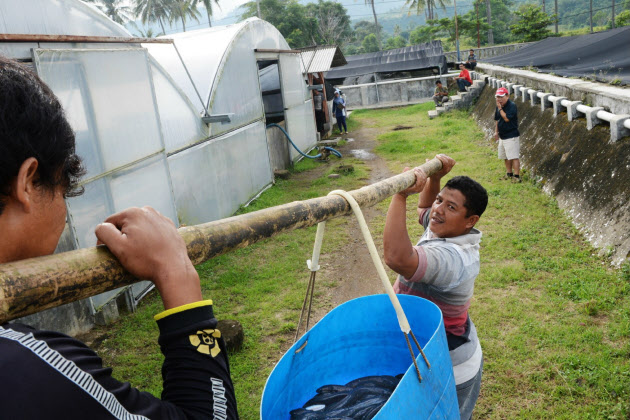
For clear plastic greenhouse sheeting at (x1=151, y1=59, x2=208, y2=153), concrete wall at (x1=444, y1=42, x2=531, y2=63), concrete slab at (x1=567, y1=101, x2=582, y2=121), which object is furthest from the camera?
concrete wall at (x1=444, y1=42, x2=531, y2=63)

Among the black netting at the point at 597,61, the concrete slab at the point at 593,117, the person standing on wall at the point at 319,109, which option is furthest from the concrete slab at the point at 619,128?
the person standing on wall at the point at 319,109

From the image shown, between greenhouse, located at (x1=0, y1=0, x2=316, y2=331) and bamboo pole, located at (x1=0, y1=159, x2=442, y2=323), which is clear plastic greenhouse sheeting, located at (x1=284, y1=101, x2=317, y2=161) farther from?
bamboo pole, located at (x1=0, y1=159, x2=442, y2=323)

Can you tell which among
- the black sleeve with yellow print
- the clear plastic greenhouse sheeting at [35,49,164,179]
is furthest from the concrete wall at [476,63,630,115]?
the black sleeve with yellow print

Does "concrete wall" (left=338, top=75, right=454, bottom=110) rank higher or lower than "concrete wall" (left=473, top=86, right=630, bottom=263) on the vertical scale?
higher

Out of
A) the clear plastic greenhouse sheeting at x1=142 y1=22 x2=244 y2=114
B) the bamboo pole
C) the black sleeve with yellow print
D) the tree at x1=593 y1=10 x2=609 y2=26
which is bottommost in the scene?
the black sleeve with yellow print

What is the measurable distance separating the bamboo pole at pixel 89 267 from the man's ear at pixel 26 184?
12cm

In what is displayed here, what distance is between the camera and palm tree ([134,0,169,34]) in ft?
182

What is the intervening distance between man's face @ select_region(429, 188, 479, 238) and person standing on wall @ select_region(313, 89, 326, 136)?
14935 millimetres

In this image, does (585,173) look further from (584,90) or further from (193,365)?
(193,365)

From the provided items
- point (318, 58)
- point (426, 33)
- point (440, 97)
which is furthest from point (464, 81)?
point (426, 33)

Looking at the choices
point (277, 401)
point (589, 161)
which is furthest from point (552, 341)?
point (589, 161)

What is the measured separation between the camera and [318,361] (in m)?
2.27

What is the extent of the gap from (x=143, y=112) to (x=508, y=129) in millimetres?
6474

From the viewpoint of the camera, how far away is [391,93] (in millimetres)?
24484
